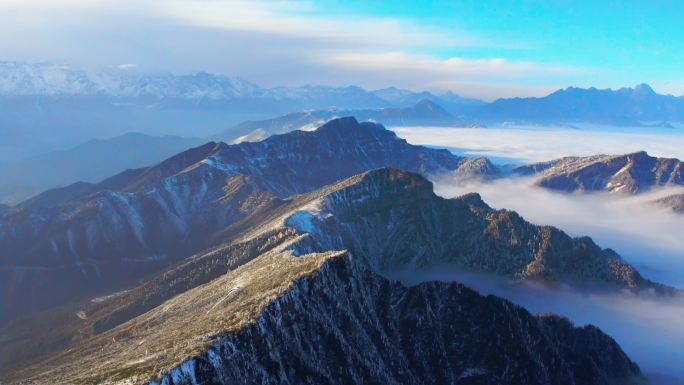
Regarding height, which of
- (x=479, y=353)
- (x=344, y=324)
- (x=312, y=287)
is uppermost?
(x=312, y=287)

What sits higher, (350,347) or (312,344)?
(312,344)

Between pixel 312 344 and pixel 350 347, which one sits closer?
pixel 312 344

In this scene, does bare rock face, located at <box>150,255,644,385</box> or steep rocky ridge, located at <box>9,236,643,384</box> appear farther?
bare rock face, located at <box>150,255,644,385</box>

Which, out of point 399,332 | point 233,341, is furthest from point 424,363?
point 233,341

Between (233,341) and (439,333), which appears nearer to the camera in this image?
(233,341)

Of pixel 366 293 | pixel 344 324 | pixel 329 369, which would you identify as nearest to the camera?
pixel 329 369

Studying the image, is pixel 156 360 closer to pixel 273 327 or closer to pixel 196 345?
pixel 196 345

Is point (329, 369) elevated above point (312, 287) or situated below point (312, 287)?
below

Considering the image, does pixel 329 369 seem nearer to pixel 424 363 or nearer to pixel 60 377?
pixel 424 363

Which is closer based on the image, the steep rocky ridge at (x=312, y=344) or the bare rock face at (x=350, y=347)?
the steep rocky ridge at (x=312, y=344)

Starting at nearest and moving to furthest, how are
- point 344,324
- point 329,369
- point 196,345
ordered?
point 196,345, point 329,369, point 344,324
